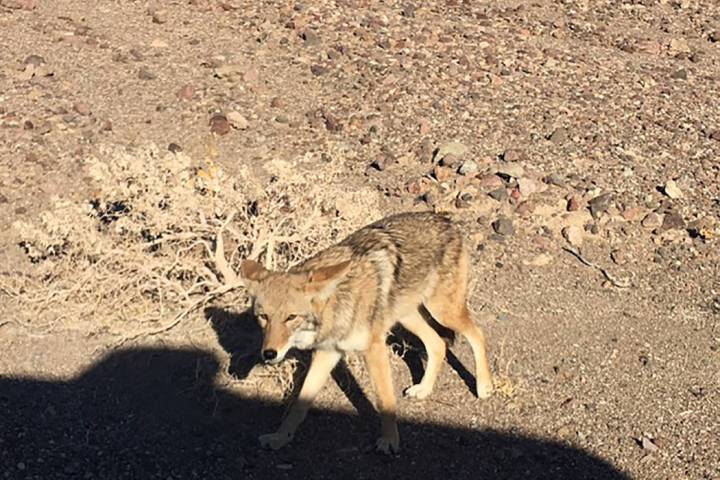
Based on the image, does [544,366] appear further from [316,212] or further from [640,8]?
[640,8]

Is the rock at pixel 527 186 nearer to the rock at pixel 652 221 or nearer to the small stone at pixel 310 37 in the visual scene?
the rock at pixel 652 221

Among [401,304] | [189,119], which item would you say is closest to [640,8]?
[189,119]

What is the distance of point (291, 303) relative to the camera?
6.14 m

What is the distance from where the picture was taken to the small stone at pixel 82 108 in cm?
1091

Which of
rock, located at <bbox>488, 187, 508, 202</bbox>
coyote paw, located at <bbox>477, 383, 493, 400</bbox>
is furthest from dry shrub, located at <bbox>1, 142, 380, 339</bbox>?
rock, located at <bbox>488, 187, 508, 202</bbox>

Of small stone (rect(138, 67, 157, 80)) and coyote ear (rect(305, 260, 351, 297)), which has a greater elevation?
coyote ear (rect(305, 260, 351, 297))

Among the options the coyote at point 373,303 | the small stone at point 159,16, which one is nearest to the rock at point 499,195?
the coyote at point 373,303

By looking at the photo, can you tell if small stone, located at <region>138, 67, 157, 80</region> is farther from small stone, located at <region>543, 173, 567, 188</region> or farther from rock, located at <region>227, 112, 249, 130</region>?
small stone, located at <region>543, 173, 567, 188</region>

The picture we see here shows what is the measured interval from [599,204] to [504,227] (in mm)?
1021

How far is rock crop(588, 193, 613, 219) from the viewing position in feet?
31.8

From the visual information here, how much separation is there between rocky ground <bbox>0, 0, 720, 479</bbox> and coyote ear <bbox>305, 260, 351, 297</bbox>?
1.20 metres

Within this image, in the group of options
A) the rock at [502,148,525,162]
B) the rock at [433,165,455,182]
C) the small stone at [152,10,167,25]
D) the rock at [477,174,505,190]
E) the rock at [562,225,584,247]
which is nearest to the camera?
the rock at [562,225,584,247]

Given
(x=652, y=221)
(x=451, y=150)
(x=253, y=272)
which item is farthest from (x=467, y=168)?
(x=253, y=272)

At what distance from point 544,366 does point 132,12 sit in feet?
25.6
